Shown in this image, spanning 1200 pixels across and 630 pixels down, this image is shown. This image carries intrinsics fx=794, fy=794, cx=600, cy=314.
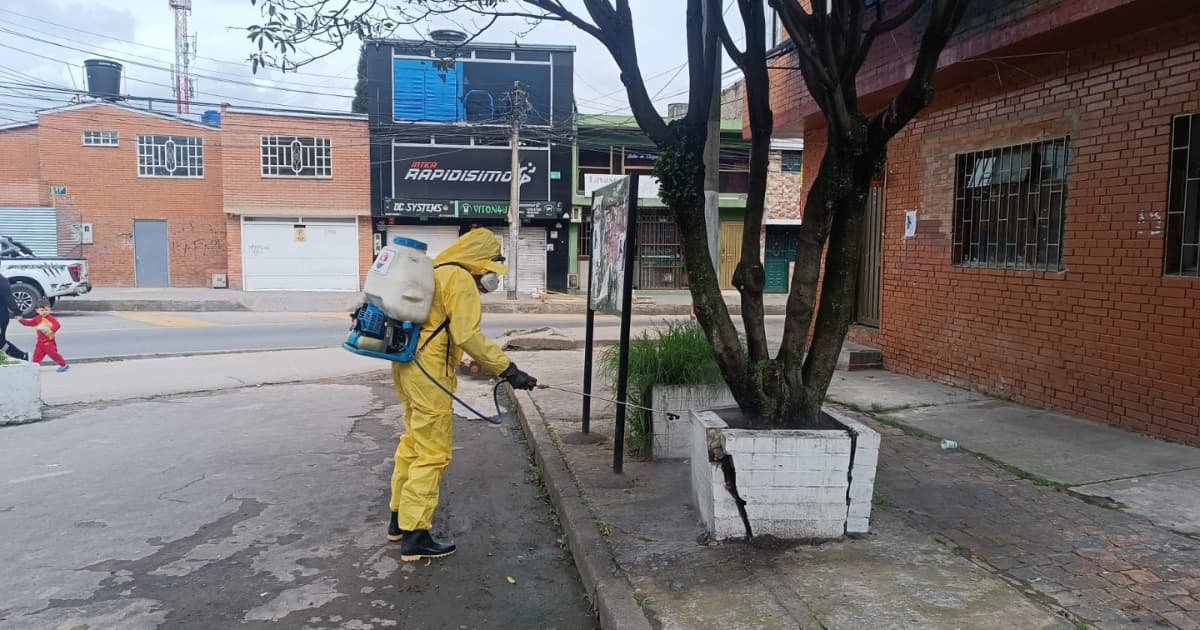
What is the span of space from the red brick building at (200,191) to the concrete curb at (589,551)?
21.2 meters

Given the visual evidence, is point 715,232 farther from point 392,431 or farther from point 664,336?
point 392,431

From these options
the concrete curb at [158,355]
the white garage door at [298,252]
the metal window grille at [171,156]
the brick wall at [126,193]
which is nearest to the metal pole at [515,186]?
the white garage door at [298,252]

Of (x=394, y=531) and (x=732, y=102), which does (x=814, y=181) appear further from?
(x=732, y=102)

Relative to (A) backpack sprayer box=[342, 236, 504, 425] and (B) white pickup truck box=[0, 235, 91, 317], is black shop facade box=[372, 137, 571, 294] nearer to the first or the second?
(B) white pickup truck box=[0, 235, 91, 317]

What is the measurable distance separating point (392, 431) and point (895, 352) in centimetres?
593

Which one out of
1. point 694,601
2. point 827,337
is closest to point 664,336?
point 827,337

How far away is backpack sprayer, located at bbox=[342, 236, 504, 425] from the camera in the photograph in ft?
14.1

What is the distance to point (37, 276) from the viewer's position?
17.8 meters

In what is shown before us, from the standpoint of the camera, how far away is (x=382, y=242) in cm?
2619

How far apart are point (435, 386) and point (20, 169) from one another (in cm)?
2865

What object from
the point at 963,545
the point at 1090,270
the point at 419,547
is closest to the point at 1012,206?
the point at 1090,270

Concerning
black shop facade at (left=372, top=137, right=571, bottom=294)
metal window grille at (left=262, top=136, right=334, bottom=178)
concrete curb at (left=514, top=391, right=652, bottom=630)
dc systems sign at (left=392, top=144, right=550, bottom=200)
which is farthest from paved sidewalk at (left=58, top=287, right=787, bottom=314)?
concrete curb at (left=514, top=391, right=652, bottom=630)

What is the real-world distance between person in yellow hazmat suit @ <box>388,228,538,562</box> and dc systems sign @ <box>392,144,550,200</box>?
21.4m

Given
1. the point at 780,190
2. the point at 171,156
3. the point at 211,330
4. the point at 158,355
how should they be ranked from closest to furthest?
the point at 158,355, the point at 211,330, the point at 171,156, the point at 780,190
